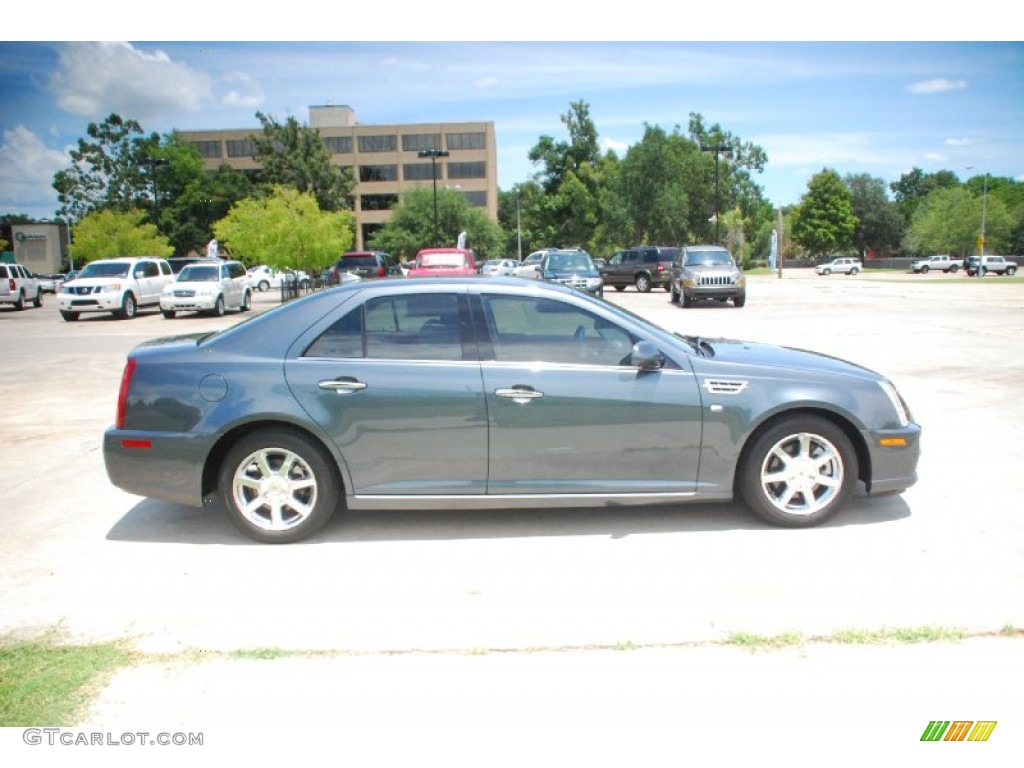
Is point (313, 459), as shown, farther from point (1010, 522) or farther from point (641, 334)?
point (1010, 522)

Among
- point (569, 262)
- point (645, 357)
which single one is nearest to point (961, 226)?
point (569, 262)

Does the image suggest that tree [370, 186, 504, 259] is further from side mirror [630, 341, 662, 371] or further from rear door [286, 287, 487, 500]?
side mirror [630, 341, 662, 371]

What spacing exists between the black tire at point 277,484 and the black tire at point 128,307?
2382cm

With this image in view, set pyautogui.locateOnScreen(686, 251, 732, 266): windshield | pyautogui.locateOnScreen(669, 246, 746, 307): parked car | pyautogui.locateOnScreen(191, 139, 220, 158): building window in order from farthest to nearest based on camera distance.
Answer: pyautogui.locateOnScreen(191, 139, 220, 158): building window, pyautogui.locateOnScreen(686, 251, 732, 266): windshield, pyautogui.locateOnScreen(669, 246, 746, 307): parked car

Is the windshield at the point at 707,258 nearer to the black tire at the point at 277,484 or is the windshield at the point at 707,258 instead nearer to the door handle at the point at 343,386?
the door handle at the point at 343,386

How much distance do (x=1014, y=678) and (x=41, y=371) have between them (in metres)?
13.9

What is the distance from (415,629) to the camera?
3.63 meters

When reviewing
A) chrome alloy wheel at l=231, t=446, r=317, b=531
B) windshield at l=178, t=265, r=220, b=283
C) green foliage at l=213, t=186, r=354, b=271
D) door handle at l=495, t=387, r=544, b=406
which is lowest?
chrome alloy wheel at l=231, t=446, r=317, b=531

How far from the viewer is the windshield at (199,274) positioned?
1001 inches

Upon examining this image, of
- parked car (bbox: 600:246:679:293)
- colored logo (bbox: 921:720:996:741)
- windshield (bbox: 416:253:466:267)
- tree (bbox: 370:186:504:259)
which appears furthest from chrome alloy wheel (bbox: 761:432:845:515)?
tree (bbox: 370:186:504:259)

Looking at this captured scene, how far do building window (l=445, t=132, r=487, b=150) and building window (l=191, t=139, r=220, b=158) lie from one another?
1189 inches

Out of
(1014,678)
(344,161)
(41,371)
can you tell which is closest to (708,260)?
(41,371)

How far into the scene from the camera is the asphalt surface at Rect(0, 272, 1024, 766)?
117 inches

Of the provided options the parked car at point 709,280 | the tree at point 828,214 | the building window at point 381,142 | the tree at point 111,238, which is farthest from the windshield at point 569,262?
the building window at point 381,142
